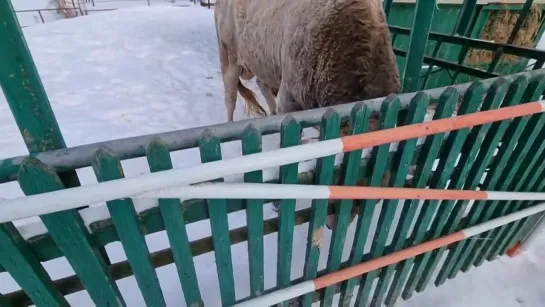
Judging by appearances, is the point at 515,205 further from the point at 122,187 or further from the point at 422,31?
the point at 122,187

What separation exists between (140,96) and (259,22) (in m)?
3.05

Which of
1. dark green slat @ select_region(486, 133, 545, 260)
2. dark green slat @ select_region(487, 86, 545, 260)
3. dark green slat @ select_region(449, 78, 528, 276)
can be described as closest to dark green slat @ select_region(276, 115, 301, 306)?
dark green slat @ select_region(449, 78, 528, 276)

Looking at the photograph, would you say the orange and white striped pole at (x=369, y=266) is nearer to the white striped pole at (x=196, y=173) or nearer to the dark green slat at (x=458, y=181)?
the dark green slat at (x=458, y=181)

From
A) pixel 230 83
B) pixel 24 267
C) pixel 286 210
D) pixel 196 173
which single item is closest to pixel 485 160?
pixel 286 210

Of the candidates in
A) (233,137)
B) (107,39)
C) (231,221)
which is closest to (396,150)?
(233,137)

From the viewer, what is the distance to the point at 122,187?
82 cm

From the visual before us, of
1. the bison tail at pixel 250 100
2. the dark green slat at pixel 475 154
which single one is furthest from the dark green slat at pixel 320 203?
the bison tail at pixel 250 100

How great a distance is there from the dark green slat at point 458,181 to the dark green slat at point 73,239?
5.60ft

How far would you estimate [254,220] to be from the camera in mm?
1250

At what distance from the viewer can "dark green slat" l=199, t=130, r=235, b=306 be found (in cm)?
97

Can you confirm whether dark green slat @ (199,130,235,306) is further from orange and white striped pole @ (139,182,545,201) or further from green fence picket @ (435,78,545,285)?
green fence picket @ (435,78,545,285)

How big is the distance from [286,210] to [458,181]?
45.0 inches

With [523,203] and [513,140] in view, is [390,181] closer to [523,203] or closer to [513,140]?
[513,140]

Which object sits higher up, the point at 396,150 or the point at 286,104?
the point at 396,150
